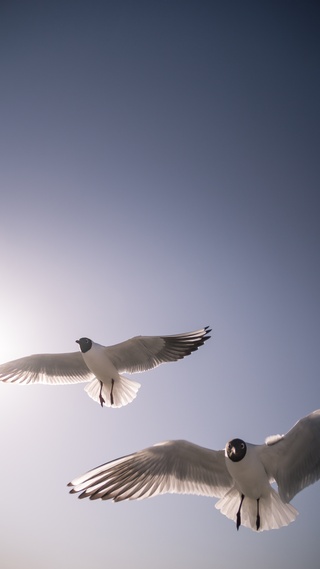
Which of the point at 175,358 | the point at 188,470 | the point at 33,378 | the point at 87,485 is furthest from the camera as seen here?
the point at 33,378

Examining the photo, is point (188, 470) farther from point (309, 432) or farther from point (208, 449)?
point (309, 432)

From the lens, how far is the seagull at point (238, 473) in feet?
11.1

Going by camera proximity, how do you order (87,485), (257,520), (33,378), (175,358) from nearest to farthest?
(87,485) → (257,520) → (175,358) → (33,378)

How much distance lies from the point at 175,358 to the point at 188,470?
173cm

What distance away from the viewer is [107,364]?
18.0ft

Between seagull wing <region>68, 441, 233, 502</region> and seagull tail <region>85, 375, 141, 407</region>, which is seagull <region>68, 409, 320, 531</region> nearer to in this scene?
seagull wing <region>68, 441, 233, 502</region>

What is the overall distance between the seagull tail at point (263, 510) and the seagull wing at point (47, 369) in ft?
8.67

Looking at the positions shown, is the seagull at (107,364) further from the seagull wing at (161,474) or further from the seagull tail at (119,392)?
the seagull wing at (161,474)

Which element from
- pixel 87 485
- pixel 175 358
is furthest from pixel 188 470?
pixel 175 358

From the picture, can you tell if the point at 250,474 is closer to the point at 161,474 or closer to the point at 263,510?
the point at 263,510

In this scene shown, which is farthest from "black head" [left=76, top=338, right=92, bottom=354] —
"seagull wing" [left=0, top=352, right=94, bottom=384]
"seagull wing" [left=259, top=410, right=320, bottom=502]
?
"seagull wing" [left=259, top=410, right=320, bottom=502]

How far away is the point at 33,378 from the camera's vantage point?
5.88 meters

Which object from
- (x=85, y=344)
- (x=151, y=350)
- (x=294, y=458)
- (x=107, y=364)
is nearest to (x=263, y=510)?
(x=294, y=458)

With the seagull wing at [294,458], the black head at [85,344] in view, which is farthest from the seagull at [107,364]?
the seagull wing at [294,458]
